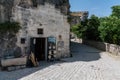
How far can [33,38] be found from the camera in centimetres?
1780

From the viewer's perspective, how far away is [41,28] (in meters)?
18.2

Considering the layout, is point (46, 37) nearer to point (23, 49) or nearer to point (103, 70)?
point (23, 49)

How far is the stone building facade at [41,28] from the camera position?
16.9 m

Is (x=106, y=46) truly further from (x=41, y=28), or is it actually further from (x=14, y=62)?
(x=14, y=62)

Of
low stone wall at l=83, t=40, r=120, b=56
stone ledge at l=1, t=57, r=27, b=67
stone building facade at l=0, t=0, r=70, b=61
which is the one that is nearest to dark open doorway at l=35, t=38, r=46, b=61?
stone building facade at l=0, t=0, r=70, b=61

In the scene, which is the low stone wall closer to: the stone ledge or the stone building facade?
the stone building facade

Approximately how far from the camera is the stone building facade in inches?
667

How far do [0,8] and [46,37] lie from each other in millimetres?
4297

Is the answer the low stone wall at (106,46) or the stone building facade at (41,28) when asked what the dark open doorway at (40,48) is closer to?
the stone building facade at (41,28)

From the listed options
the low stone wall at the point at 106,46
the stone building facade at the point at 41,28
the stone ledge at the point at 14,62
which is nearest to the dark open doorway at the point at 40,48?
the stone building facade at the point at 41,28

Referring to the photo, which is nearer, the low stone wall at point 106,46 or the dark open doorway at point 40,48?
the dark open doorway at point 40,48

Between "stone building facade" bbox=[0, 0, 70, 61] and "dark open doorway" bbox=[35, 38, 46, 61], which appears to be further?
"dark open doorway" bbox=[35, 38, 46, 61]

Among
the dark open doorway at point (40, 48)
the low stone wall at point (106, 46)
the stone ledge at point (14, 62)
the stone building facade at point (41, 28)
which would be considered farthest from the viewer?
the low stone wall at point (106, 46)

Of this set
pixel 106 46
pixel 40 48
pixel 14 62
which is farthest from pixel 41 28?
pixel 106 46
